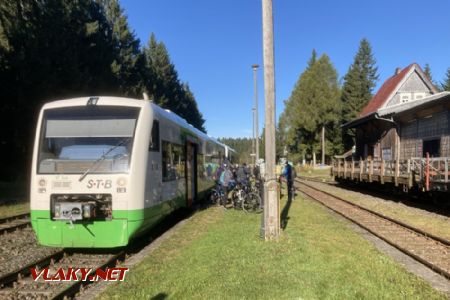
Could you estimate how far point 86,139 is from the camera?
26.7ft

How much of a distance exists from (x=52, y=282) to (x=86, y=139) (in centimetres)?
272

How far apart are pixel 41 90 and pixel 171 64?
145 ft

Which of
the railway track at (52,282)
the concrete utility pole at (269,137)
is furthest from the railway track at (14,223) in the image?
the concrete utility pole at (269,137)

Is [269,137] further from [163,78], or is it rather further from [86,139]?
[163,78]

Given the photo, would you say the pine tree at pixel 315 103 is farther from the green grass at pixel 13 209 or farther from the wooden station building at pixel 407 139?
the green grass at pixel 13 209

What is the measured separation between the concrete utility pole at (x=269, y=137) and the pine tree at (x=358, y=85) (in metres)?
57.9

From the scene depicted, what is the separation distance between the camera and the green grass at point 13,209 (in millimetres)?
14688

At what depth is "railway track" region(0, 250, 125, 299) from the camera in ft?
19.5

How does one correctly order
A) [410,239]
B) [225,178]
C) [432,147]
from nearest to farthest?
[410,239] < [225,178] < [432,147]

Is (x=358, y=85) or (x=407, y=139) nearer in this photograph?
(x=407, y=139)

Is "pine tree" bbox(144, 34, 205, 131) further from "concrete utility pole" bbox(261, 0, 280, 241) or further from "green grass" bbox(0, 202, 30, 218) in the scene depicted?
"concrete utility pole" bbox(261, 0, 280, 241)

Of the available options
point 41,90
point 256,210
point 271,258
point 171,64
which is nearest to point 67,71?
point 41,90

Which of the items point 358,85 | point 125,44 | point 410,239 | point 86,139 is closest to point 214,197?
point 410,239

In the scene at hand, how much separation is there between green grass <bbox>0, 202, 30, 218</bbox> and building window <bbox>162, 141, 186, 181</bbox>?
21.0ft
